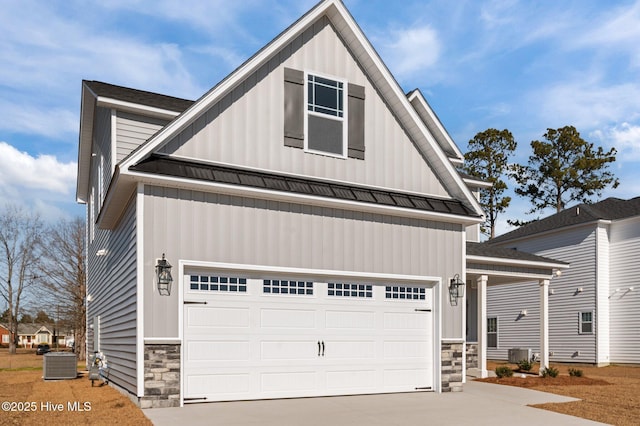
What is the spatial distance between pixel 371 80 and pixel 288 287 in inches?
204

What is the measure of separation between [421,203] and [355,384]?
166 inches

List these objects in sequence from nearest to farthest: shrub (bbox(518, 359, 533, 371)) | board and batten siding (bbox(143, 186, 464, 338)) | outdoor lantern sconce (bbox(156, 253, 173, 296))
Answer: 1. outdoor lantern sconce (bbox(156, 253, 173, 296))
2. board and batten siding (bbox(143, 186, 464, 338))
3. shrub (bbox(518, 359, 533, 371))

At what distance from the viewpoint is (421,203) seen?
13586 millimetres

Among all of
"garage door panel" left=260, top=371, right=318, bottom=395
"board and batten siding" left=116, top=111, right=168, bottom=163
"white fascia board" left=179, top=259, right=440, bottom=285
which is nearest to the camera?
"white fascia board" left=179, top=259, right=440, bottom=285

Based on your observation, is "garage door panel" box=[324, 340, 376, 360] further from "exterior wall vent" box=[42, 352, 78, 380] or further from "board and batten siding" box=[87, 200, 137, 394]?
"exterior wall vent" box=[42, 352, 78, 380]

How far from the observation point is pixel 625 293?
24.5 meters

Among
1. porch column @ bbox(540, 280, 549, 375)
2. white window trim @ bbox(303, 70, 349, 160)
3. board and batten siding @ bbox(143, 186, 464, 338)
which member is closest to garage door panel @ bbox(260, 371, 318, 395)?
board and batten siding @ bbox(143, 186, 464, 338)

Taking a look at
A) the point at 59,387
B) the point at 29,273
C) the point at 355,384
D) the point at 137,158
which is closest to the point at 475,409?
the point at 355,384

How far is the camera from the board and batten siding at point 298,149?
38.5 feet

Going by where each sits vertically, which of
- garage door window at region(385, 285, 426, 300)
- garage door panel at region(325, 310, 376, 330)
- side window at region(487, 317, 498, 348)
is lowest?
side window at region(487, 317, 498, 348)

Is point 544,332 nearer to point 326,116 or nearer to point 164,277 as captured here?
point 326,116

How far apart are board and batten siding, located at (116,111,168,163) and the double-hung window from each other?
4.13 meters

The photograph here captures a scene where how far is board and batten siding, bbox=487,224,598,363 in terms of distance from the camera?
993 inches

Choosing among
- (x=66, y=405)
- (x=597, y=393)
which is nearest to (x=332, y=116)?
(x=66, y=405)
